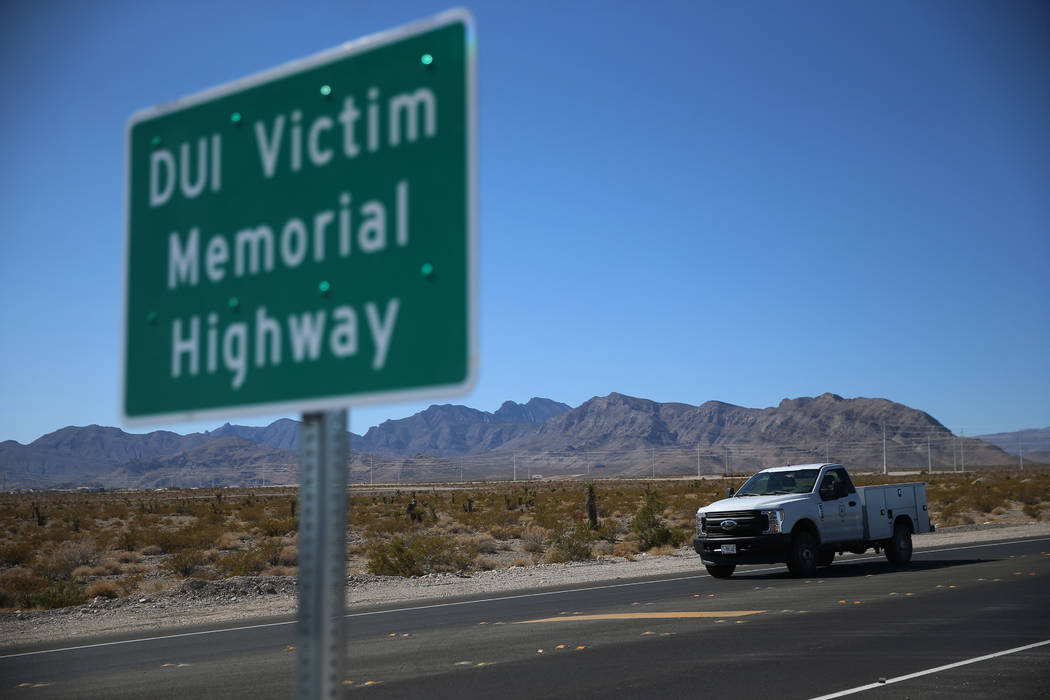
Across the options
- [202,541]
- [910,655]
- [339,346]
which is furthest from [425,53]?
[202,541]

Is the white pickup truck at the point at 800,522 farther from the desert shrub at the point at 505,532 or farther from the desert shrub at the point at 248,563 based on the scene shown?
the desert shrub at the point at 505,532

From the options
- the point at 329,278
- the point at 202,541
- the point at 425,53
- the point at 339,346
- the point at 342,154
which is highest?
the point at 425,53

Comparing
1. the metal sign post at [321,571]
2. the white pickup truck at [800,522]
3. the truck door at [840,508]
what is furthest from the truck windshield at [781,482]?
the metal sign post at [321,571]

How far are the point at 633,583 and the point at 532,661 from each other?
1008cm

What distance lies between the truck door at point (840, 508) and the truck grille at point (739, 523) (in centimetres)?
161

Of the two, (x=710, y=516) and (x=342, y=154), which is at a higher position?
(x=342, y=154)

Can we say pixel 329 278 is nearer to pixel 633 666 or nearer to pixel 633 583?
pixel 633 666

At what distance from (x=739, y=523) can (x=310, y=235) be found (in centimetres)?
1849

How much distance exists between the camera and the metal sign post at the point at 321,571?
197 centimetres

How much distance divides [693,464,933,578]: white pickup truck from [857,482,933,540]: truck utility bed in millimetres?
22

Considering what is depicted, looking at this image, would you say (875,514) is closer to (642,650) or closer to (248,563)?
(642,650)

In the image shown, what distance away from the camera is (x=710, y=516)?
20.2 m

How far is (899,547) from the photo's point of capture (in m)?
21.8

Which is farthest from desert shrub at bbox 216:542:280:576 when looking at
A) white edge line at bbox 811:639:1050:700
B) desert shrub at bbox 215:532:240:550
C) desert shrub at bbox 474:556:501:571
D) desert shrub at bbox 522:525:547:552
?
white edge line at bbox 811:639:1050:700
